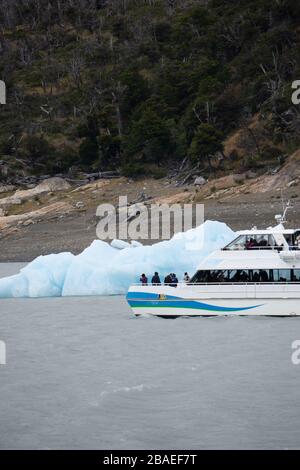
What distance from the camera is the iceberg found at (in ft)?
127

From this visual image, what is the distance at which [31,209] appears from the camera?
77250 mm

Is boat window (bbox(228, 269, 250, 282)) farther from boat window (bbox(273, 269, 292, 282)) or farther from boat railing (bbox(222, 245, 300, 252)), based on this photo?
boat railing (bbox(222, 245, 300, 252))

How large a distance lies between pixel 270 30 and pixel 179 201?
1024 inches

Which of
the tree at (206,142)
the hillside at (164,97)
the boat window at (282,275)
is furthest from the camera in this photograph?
the hillside at (164,97)

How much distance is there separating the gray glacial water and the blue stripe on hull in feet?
1.38

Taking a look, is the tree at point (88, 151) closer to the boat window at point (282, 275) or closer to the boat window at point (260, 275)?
the boat window at point (260, 275)

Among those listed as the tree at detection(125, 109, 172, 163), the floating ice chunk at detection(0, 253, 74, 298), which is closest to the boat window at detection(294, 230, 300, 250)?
the floating ice chunk at detection(0, 253, 74, 298)

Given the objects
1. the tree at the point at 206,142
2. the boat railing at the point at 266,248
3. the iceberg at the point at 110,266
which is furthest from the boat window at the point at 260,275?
the tree at the point at 206,142

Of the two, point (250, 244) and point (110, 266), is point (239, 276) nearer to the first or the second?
point (250, 244)

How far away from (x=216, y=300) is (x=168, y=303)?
1.74m

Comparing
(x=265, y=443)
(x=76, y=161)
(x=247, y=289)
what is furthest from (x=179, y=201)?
(x=265, y=443)

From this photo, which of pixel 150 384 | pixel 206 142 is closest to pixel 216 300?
pixel 150 384

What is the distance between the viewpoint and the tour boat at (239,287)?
31031 mm

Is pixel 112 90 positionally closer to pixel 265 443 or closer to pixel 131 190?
pixel 131 190
